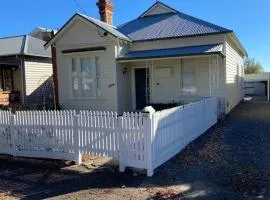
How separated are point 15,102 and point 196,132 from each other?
48.5ft

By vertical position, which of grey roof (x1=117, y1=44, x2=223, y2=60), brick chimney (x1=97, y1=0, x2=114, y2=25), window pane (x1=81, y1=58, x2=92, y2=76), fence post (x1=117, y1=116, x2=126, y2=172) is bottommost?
fence post (x1=117, y1=116, x2=126, y2=172)

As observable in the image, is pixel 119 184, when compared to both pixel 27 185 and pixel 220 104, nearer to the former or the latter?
pixel 27 185

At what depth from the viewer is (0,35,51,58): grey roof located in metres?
21.7

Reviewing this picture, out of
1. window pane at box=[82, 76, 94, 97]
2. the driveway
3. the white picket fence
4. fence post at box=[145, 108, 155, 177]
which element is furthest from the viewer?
window pane at box=[82, 76, 94, 97]

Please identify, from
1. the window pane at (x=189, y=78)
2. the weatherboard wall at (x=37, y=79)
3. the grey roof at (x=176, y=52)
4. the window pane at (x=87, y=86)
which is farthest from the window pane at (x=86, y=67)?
the weatherboard wall at (x=37, y=79)

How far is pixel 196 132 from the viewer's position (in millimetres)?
10828

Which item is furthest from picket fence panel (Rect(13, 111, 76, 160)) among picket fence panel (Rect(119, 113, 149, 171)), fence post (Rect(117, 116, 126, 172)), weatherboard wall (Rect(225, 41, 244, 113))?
weatherboard wall (Rect(225, 41, 244, 113))

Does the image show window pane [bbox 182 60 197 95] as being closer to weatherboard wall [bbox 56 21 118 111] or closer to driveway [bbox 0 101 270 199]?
weatherboard wall [bbox 56 21 118 111]

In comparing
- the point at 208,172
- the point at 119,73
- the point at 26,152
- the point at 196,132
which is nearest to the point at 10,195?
the point at 26,152

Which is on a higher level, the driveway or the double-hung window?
the double-hung window

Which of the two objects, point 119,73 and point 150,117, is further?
point 119,73

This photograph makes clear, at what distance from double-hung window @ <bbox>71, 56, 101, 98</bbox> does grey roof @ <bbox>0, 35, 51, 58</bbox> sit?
596 centimetres

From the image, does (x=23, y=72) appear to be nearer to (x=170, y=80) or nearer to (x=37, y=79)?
(x=37, y=79)

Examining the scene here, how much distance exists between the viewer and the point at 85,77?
16.9 metres
